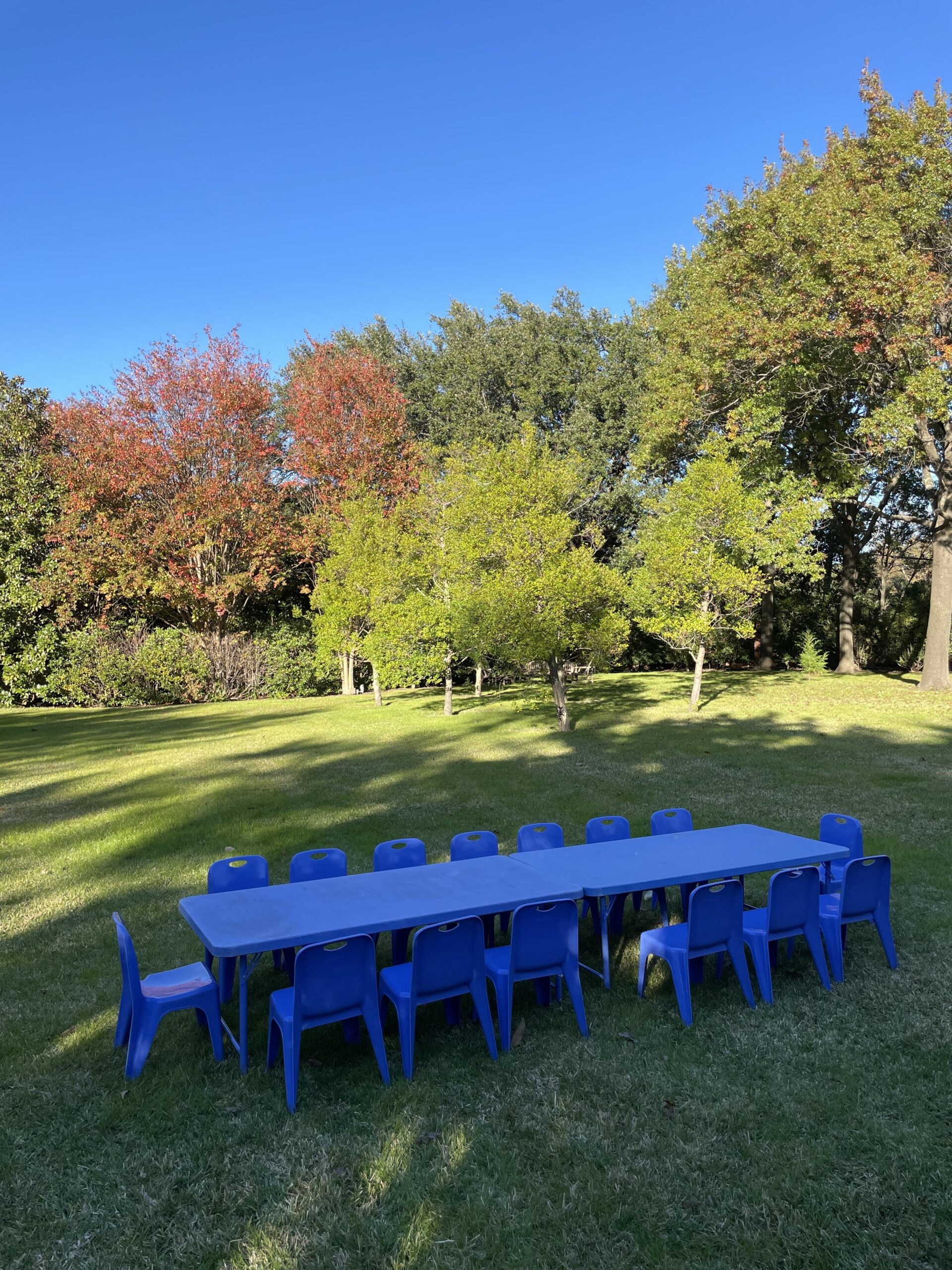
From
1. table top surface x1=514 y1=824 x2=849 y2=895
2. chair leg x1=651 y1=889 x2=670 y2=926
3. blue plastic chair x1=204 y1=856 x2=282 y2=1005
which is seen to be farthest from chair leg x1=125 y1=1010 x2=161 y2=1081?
chair leg x1=651 y1=889 x2=670 y2=926

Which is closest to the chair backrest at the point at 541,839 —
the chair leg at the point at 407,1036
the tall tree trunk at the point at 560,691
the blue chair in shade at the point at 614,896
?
the blue chair in shade at the point at 614,896

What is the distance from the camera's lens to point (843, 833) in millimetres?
6188

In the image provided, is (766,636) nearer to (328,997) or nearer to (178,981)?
(178,981)

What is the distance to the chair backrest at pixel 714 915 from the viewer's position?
4730mm

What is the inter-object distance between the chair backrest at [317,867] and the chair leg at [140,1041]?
137 centimetres

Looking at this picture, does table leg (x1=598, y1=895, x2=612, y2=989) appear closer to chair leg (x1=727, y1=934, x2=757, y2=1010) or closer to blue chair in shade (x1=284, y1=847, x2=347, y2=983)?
chair leg (x1=727, y1=934, x2=757, y2=1010)

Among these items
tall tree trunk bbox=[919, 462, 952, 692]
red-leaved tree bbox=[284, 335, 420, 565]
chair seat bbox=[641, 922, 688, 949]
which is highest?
red-leaved tree bbox=[284, 335, 420, 565]

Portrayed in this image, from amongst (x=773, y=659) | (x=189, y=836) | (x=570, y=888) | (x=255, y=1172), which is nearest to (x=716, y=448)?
(x=773, y=659)

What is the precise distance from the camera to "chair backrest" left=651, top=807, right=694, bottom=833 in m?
6.52

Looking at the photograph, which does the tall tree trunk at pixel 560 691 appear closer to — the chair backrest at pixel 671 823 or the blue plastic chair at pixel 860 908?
the chair backrest at pixel 671 823

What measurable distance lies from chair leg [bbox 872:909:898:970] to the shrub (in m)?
22.0

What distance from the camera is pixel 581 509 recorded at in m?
30.2

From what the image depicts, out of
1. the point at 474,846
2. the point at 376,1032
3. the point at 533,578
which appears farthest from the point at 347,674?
the point at 376,1032

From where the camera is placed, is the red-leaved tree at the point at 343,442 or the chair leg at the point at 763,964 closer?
the chair leg at the point at 763,964
